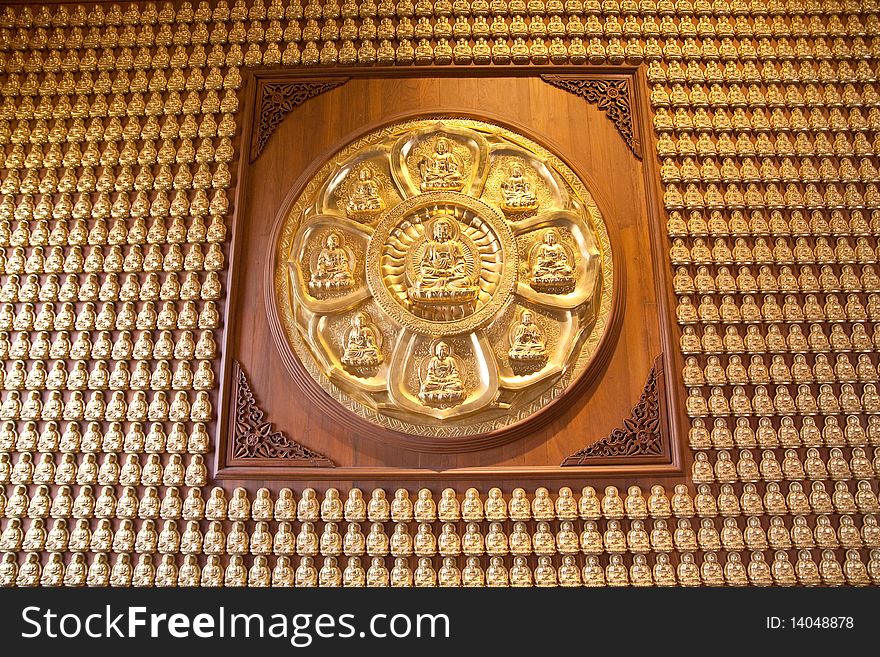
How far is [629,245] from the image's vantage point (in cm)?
505

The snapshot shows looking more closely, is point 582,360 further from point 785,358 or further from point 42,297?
point 42,297

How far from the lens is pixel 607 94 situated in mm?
5344

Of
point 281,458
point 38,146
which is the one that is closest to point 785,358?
point 281,458

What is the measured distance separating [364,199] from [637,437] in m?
2.90

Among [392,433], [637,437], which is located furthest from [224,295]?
[637,437]

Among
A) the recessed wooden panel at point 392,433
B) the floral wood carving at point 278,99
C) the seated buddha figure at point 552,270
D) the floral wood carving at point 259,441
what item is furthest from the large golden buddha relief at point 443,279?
the floral wood carving at point 278,99

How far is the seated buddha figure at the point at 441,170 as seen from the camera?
5.14 m

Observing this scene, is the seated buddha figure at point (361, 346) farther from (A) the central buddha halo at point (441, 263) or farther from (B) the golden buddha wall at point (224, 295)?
(B) the golden buddha wall at point (224, 295)

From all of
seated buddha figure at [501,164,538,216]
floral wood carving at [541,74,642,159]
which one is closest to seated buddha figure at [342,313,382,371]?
Result: seated buddha figure at [501,164,538,216]

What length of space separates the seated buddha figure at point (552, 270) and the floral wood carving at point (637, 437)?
1026mm

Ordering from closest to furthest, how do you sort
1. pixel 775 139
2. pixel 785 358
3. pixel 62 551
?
1. pixel 62 551
2. pixel 785 358
3. pixel 775 139

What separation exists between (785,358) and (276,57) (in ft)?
16.3

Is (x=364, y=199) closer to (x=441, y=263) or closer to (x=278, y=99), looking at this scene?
(x=441, y=263)

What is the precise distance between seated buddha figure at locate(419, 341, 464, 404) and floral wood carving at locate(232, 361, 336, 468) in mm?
906
